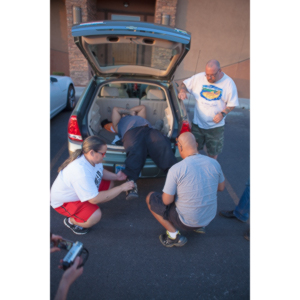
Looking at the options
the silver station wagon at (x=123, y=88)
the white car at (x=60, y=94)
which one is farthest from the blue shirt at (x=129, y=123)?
the white car at (x=60, y=94)

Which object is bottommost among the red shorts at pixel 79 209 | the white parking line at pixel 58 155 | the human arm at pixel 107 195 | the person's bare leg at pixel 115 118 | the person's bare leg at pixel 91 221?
the person's bare leg at pixel 91 221

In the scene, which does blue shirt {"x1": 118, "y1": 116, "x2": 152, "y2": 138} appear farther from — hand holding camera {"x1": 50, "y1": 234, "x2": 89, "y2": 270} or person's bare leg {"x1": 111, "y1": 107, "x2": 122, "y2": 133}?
hand holding camera {"x1": 50, "y1": 234, "x2": 89, "y2": 270}

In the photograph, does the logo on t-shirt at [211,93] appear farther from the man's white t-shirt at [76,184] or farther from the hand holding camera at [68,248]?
the hand holding camera at [68,248]

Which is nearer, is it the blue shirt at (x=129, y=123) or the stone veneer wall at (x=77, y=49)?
the blue shirt at (x=129, y=123)

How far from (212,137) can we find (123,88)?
2.23m

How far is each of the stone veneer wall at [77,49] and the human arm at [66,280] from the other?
352 inches

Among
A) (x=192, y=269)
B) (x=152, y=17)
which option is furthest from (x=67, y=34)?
(x=192, y=269)

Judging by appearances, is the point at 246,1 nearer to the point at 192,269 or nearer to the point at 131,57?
the point at 131,57

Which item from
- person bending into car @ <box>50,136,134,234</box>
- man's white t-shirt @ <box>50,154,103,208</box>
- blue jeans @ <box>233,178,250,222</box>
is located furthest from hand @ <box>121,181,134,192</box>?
blue jeans @ <box>233,178,250,222</box>

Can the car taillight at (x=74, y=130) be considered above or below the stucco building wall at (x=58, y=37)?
below

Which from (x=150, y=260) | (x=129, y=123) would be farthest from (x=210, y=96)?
(x=150, y=260)

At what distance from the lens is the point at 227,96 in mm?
3104

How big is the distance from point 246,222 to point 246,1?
9450 millimetres

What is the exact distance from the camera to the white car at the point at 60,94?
5211mm
